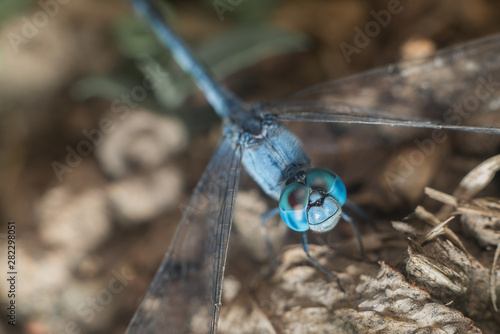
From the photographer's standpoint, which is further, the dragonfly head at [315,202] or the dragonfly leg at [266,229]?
the dragonfly leg at [266,229]

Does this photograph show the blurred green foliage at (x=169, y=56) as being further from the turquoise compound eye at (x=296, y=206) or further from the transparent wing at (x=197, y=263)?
the turquoise compound eye at (x=296, y=206)

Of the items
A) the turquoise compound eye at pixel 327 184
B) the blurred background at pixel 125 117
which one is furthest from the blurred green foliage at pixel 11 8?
the turquoise compound eye at pixel 327 184

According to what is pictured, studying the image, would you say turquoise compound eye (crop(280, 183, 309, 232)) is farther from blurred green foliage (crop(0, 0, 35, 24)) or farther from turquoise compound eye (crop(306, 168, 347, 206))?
blurred green foliage (crop(0, 0, 35, 24))

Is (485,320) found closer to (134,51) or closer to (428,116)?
(428,116)

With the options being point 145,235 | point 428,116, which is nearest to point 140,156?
point 145,235

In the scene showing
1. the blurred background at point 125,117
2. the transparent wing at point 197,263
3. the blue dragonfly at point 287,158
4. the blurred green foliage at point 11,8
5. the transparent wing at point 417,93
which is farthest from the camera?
the blurred green foliage at point 11,8

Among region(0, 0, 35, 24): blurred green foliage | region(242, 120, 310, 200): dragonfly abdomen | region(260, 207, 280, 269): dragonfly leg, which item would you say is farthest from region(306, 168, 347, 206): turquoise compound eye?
region(0, 0, 35, 24): blurred green foliage
